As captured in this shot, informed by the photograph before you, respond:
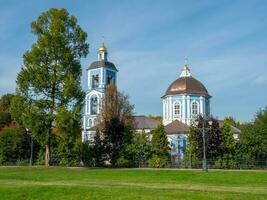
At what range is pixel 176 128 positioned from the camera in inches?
2564

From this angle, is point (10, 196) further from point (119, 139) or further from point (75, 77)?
point (119, 139)

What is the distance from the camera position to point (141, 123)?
77000 millimetres

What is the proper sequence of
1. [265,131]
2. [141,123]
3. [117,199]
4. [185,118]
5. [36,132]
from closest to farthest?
[117,199], [36,132], [265,131], [185,118], [141,123]

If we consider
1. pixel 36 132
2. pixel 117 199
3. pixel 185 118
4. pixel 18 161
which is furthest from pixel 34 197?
pixel 185 118

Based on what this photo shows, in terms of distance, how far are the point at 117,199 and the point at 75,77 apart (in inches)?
1056

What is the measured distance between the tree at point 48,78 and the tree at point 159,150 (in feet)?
39.7

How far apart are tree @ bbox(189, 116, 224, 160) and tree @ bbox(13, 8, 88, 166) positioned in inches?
A: 539

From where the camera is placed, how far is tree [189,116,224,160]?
147 feet

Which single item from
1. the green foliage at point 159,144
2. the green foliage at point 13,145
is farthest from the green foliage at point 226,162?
the green foliage at point 13,145

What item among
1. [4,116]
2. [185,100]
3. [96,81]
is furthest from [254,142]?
[96,81]

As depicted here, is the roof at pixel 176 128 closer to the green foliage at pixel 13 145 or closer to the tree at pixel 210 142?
the tree at pixel 210 142

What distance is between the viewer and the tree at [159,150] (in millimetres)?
46844

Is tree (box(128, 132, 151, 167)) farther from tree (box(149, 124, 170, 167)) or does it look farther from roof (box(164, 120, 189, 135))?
roof (box(164, 120, 189, 135))

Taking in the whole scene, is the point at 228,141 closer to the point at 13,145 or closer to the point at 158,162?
the point at 158,162
